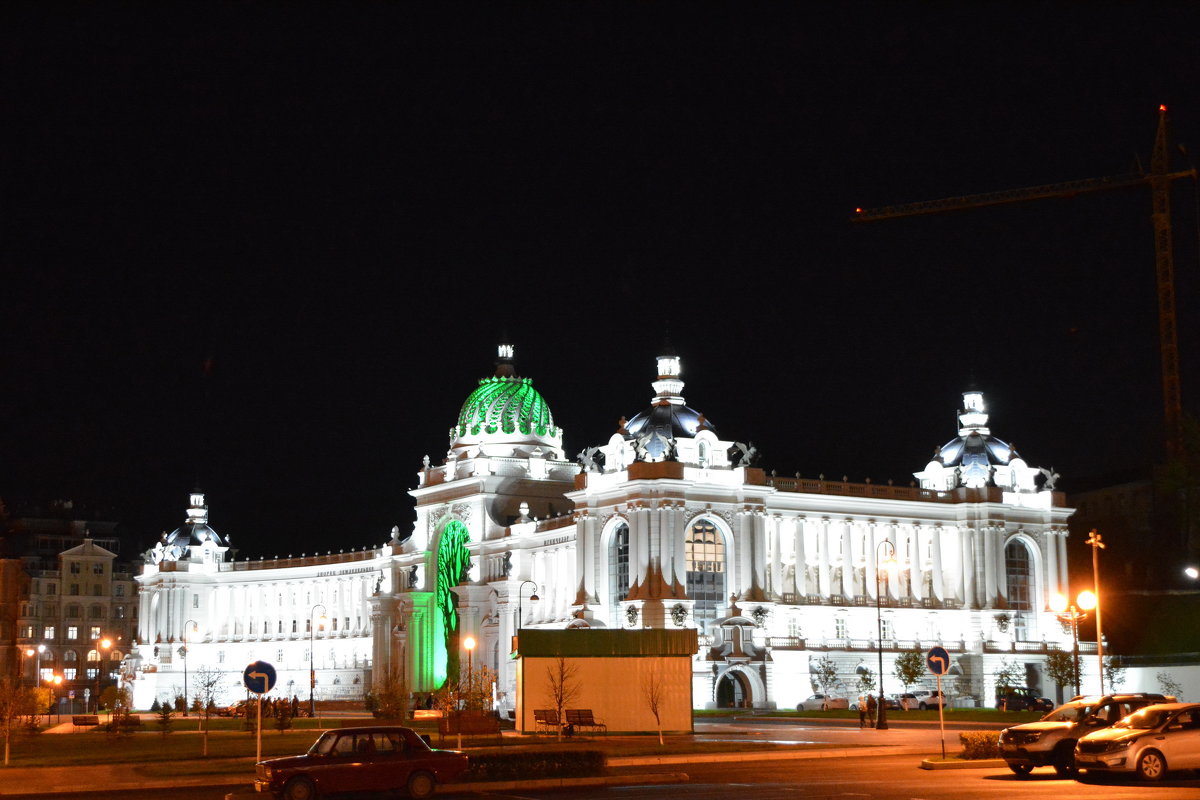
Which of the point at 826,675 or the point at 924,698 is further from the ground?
the point at 826,675

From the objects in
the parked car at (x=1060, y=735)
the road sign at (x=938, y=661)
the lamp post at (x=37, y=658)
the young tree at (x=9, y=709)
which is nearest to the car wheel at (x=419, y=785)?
the parked car at (x=1060, y=735)

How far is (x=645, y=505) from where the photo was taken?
104750 millimetres

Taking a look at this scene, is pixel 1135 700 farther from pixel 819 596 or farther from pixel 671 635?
pixel 819 596

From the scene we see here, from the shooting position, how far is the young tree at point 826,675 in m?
105

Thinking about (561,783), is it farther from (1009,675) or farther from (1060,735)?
(1009,675)

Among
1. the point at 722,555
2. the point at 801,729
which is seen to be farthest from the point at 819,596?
the point at 801,729

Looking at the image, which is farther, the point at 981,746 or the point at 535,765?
the point at 981,746

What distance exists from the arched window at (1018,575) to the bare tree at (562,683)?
198 feet

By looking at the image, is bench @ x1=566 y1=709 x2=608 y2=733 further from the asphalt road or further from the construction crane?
the construction crane

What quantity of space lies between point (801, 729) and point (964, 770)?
1039 inches

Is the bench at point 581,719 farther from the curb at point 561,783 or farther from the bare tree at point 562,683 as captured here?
the curb at point 561,783

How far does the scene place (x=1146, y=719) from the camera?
3903 cm

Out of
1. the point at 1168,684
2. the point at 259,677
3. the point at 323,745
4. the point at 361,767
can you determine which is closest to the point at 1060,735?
the point at 361,767

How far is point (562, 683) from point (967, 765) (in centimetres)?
2081
